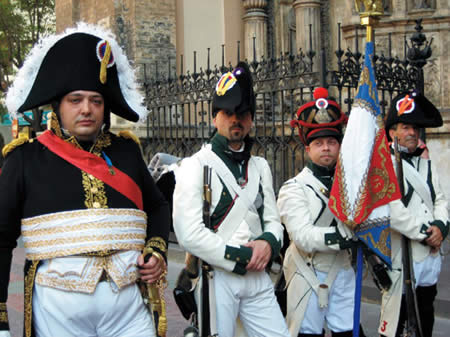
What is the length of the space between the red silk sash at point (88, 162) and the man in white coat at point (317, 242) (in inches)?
56.3

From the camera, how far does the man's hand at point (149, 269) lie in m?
2.95

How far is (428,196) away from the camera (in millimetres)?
4523

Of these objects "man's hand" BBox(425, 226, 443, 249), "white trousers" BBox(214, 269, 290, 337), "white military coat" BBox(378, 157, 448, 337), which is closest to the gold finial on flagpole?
"white military coat" BBox(378, 157, 448, 337)

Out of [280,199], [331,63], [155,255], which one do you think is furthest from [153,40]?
[155,255]

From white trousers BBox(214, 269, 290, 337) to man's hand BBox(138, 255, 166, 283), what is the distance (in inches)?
27.0

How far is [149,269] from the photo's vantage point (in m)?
2.96

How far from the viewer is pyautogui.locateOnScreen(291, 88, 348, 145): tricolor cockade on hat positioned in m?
4.19

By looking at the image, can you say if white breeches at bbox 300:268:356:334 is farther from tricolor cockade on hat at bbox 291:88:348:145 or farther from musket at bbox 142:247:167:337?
musket at bbox 142:247:167:337

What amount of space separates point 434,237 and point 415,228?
0.55 feet

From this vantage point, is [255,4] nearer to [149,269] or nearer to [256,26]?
[256,26]

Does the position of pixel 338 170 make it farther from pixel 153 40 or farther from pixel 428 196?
pixel 153 40

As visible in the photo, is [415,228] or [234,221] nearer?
[234,221]

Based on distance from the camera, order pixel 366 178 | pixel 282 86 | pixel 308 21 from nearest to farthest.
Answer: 1. pixel 366 178
2. pixel 282 86
3. pixel 308 21

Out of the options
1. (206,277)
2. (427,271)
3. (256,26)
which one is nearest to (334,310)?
(427,271)
